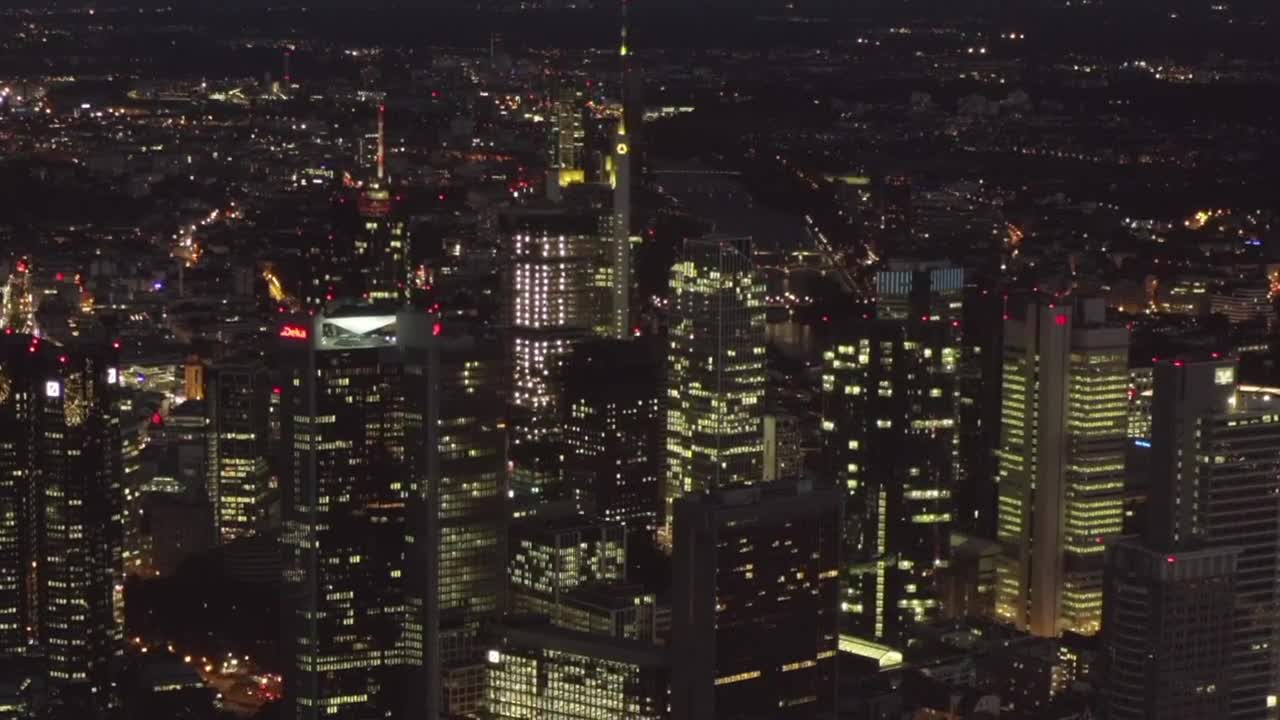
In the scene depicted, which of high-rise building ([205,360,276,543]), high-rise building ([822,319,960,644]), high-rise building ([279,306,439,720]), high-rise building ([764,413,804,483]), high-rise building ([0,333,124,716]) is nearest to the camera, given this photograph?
high-rise building ([279,306,439,720])

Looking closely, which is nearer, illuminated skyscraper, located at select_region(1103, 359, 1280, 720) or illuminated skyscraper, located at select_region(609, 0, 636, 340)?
illuminated skyscraper, located at select_region(1103, 359, 1280, 720)

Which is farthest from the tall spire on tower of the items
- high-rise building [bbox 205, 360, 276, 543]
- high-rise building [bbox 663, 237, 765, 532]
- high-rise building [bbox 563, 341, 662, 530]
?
high-rise building [bbox 663, 237, 765, 532]

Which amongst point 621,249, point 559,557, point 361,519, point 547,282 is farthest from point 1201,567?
point 621,249

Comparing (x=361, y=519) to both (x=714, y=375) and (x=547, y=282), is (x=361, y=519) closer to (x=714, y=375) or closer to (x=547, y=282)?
(x=714, y=375)

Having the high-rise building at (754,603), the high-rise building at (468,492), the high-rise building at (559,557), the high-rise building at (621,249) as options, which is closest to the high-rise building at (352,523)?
the high-rise building at (468,492)

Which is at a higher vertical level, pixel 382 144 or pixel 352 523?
pixel 382 144

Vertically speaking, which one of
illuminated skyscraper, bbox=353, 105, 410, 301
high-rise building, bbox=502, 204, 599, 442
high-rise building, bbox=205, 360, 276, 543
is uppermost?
illuminated skyscraper, bbox=353, 105, 410, 301

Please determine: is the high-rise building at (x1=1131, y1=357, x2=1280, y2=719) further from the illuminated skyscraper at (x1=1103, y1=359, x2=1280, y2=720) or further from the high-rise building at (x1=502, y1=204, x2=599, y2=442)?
the high-rise building at (x1=502, y1=204, x2=599, y2=442)

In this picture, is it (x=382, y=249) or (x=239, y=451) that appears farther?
(x=382, y=249)
